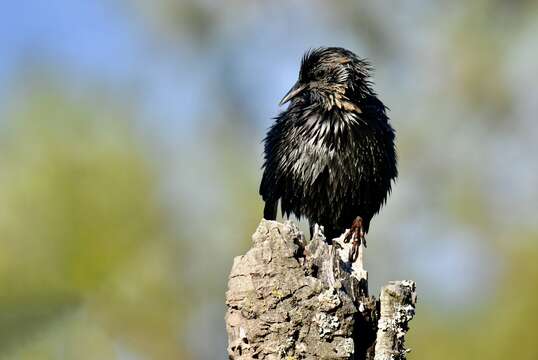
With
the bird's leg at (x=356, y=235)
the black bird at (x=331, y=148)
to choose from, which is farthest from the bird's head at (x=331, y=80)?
the bird's leg at (x=356, y=235)

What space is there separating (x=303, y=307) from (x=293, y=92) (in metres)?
3.23

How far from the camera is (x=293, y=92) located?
740 cm

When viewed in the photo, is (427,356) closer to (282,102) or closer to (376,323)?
(282,102)

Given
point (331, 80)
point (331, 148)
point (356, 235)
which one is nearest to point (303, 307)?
point (356, 235)

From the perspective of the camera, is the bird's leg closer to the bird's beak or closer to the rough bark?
the bird's beak

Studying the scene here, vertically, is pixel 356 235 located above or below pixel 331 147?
below

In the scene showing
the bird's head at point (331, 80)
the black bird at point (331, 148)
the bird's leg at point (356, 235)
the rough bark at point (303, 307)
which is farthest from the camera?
the bird's head at point (331, 80)

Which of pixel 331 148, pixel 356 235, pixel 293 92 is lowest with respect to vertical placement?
pixel 356 235

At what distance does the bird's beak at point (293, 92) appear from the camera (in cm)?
736

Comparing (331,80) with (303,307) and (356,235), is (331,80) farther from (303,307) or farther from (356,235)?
(303,307)

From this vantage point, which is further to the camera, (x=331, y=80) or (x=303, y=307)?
(x=331, y=80)

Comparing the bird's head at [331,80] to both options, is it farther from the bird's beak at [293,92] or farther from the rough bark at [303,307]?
the rough bark at [303,307]

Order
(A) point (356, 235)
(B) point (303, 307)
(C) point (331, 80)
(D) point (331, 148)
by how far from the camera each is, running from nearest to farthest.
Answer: (B) point (303, 307)
(A) point (356, 235)
(D) point (331, 148)
(C) point (331, 80)

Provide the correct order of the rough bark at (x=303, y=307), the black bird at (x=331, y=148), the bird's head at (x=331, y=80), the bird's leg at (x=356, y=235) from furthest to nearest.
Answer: the bird's head at (x=331, y=80) → the black bird at (x=331, y=148) → the bird's leg at (x=356, y=235) → the rough bark at (x=303, y=307)
